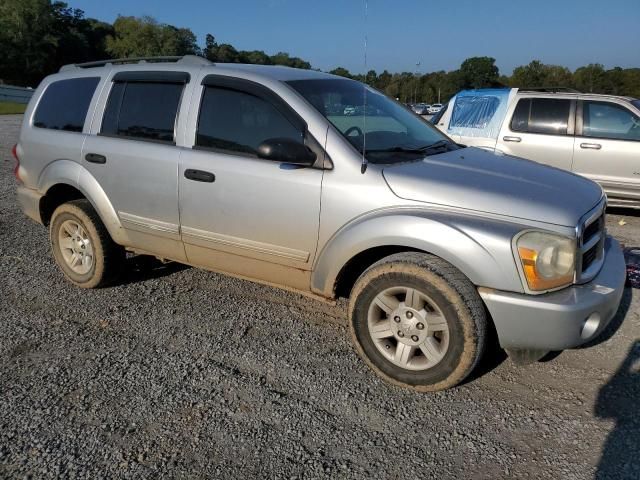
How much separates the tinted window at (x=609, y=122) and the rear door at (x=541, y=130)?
0.19 m

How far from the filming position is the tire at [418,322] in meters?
2.76

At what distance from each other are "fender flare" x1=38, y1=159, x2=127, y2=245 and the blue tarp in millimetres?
5867

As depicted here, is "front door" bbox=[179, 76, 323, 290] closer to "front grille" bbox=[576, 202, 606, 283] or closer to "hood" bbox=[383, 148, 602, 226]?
"hood" bbox=[383, 148, 602, 226]

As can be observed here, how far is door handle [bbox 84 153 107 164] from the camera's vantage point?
4.01 metres

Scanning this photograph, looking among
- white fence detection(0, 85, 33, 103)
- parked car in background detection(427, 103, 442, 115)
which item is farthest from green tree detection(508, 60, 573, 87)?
white fence detection(0, 85, 33, 103)

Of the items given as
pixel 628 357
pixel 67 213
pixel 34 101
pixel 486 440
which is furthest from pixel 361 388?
pixel 34 101

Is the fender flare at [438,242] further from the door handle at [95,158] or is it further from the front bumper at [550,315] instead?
the door handle at [95,158]

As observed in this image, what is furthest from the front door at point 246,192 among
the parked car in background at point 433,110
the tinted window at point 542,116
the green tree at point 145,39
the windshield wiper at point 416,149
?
the green tree at point 145,39

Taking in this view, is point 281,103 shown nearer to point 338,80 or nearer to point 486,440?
point 338,80

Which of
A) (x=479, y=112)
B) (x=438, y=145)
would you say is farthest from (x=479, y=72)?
(x=438, y=145)

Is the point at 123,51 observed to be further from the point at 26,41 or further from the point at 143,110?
the point at 143,110

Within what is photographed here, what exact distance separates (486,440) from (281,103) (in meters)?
2.30

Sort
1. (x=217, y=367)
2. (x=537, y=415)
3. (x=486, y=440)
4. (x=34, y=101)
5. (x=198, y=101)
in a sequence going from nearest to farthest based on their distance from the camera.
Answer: (x=486, y=440) < (x=537, y=415) < (x=217, y=367) < (x=198, y=101) < (x=34, y=101)

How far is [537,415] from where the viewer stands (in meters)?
2.78
